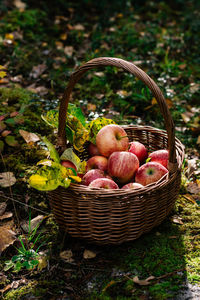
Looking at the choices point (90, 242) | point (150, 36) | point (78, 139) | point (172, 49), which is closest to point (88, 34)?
point (150, 36)

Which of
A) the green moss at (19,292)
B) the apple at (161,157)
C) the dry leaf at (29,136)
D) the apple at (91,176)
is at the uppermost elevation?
the apple at (161,157)

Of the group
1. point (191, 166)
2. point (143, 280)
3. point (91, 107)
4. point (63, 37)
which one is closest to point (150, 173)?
point (143, 280)

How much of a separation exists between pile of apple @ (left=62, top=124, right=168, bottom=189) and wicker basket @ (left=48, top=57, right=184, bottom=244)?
5.9 inches

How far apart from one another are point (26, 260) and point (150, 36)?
143 inches

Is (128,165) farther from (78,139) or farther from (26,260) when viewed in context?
(26,260)

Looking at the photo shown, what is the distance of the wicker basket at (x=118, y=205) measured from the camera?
161cm

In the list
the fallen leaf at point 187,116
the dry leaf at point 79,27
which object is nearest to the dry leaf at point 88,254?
the fallen leaf at point 187,116

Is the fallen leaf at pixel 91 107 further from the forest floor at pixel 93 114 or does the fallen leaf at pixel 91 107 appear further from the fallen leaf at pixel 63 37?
the fallen leaf at pixel 63 37

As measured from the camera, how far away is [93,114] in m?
2.72

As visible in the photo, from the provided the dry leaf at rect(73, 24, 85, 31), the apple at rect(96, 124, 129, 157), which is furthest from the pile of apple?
the dry leaf at rect(73, 24, 85, 31)

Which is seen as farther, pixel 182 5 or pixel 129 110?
pixel 182 5

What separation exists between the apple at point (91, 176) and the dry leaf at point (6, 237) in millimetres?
495

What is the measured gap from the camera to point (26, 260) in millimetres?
1713

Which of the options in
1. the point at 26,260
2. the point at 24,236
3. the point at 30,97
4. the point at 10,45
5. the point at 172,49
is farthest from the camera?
the point at 172,49
